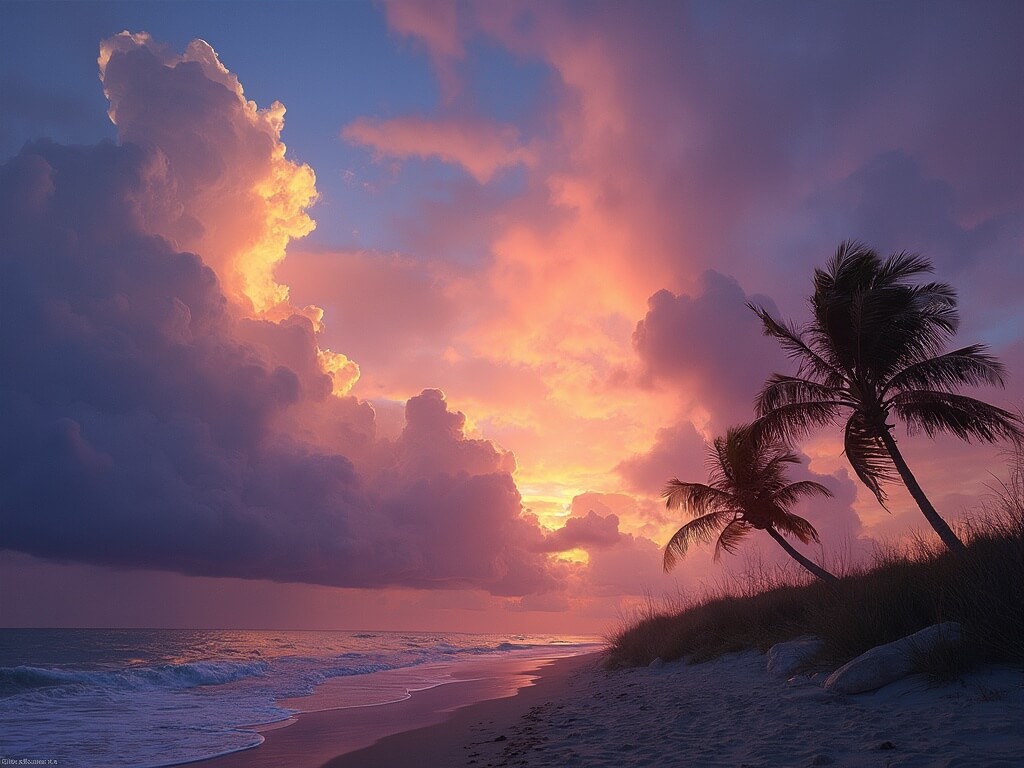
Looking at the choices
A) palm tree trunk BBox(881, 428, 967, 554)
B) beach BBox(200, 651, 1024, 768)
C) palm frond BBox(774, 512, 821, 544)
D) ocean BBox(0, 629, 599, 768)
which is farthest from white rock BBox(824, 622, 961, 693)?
palm frond BBox(774, 512, 821, 544)

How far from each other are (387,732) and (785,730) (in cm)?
813

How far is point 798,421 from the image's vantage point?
1744cm

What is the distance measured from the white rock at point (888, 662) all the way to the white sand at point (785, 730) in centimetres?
16

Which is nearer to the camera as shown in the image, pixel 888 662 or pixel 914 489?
pixel 888 662

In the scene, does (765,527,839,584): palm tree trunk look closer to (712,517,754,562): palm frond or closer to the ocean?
(712,517,754,562): palm frond

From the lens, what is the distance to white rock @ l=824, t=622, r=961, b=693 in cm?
689

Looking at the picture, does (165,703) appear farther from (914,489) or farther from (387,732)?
(914,489)

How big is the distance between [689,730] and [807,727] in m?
1.49

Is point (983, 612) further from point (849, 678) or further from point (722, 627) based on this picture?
point (722, 627)

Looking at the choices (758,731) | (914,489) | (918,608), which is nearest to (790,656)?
(918,608)

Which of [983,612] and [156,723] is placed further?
[156,723]

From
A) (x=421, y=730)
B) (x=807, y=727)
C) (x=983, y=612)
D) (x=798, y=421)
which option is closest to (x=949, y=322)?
(x=798, y=421)

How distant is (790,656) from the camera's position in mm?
10250

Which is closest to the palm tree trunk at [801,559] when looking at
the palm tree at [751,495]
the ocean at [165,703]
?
the palm tree at [751,495]
